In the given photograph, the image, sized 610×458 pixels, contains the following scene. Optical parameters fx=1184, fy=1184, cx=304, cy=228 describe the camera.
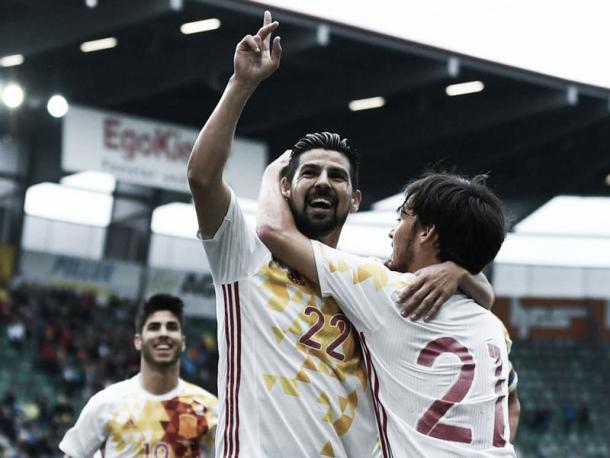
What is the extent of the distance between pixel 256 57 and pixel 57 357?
23561 millimetres

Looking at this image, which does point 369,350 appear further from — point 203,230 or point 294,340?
point 203,230

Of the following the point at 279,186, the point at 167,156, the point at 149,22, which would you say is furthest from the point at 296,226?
the point at 167,156

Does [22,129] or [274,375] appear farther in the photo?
[22,129]

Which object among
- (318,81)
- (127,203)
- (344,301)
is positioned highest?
(318,81)

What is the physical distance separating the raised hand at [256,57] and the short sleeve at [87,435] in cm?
372

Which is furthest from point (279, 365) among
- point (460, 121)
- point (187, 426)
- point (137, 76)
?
point (460, 121)

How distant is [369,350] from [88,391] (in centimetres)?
2299

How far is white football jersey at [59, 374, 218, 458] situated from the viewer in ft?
22.5

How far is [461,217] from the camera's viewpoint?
3643 millimetres

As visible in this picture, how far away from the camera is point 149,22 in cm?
2275

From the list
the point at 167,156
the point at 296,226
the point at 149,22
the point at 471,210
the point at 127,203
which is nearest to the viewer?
the point at 471,210

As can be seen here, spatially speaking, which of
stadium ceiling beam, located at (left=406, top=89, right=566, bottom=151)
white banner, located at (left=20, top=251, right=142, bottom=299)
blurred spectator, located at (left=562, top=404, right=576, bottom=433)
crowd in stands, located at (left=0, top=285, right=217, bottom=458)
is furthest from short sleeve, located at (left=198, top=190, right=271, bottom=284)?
blurred spectator, located at (left=562, top=404, right=576, bottom=433)

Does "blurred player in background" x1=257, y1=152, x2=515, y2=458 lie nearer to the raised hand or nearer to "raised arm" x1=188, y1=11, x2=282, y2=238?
"raised arm" x1=188, y1=11, x2=282, y2=238

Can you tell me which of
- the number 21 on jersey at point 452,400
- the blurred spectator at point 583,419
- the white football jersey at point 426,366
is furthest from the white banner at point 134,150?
the number 21 on jersey at point 452,400
